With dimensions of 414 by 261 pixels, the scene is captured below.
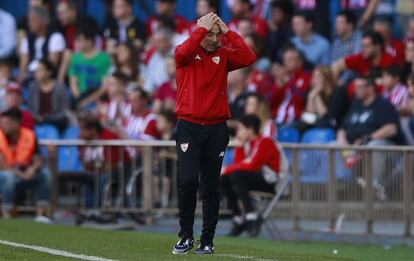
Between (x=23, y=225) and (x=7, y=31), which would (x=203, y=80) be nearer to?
Result: (x=23, y=225)

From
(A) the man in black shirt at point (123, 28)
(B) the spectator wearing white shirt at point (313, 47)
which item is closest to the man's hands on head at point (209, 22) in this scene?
(B) the spectator wearing white shirt at point (313, 47)

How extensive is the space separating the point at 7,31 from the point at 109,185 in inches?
216

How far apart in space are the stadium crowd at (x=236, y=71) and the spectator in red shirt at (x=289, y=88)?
1 centimetres

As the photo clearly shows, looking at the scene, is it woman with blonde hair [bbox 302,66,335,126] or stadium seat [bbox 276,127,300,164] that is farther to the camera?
woman with blonde hair [bbox 302,66,335,126]

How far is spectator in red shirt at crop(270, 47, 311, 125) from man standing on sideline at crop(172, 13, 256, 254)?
7385 millimetres

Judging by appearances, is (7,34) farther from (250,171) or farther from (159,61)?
(250,171)

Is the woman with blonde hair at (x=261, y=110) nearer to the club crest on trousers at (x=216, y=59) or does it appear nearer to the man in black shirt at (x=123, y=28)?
the man in black shirt at (x=123, y=28)

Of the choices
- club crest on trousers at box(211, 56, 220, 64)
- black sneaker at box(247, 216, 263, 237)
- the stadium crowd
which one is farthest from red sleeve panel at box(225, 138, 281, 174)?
club crest on trousers at box(211, 56, 220, 64)

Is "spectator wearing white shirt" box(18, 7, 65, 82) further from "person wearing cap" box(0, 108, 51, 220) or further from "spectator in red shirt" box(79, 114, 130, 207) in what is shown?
"spectator in red shirt" box(79, 114, 130, 207)

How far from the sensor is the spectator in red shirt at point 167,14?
2166 cm

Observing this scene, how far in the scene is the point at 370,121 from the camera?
17781 mm

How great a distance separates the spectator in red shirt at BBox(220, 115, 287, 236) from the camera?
16.7 metres

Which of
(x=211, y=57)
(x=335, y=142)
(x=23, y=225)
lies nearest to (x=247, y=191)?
(x=335, y=142)

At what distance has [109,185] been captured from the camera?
1834 centimetres
